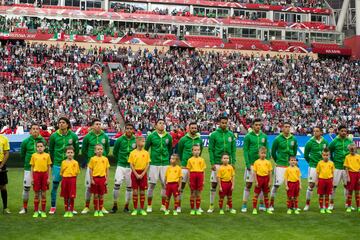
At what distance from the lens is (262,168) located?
12.2 m

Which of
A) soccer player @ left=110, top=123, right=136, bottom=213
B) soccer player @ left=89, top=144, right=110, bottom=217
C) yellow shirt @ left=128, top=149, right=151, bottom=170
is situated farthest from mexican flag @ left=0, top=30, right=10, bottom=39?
yellow shirt @ left=128, top=149, right=151, bottom=170

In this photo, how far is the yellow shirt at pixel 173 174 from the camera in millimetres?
11906

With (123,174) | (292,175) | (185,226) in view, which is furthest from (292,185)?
(123,174)

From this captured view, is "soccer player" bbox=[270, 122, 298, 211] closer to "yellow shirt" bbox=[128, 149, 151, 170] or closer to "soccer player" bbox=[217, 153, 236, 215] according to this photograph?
"soccer player" bbox=[217, 153, 236, 215]

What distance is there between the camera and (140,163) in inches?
472

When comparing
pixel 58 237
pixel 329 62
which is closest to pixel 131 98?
pixel 329 62

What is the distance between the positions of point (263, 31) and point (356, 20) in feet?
31.9

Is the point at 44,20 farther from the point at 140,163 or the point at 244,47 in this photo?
the point at 140,163

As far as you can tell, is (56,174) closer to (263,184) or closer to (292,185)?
(263,184)

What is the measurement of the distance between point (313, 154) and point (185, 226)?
13.4 feet

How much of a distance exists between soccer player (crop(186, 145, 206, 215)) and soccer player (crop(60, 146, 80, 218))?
2584 millimetres

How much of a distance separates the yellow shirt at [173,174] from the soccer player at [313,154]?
319 centimetres

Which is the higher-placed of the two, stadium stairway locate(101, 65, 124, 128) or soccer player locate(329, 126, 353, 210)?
stadium stairway locate(101, 65, 124, 128)

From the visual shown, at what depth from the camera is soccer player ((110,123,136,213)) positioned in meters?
12.1
